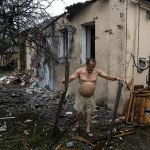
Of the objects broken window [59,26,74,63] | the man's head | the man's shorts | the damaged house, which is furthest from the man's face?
broken window [59,26,74,63]

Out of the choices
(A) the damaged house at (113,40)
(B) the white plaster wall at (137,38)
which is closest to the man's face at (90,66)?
(A) the damaged house at (113,40)

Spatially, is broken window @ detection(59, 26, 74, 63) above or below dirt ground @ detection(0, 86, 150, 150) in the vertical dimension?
above

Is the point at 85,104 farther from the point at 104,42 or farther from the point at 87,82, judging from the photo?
the point at 104,42

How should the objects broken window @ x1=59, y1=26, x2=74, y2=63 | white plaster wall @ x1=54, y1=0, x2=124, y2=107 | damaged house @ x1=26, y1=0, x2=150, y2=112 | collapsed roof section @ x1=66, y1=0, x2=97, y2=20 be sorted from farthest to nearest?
1. broken window @ x1=59, y1=26, x2=74, y2=63
2. collapsed roof section @ x1=66, y1=0, x2=97, y2=20
3. white plaster wall @ x1=54, y1=0, x2=124, y2=107
4. damaged house @ x1=26, y1=0, x2=150, y2=112

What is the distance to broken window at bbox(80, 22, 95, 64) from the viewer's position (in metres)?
11.4

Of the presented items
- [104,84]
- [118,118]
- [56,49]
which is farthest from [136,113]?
[56,49]

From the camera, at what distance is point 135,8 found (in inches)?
366

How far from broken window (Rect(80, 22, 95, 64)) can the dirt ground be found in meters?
2.48

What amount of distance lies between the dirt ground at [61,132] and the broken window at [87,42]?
2476 millimetres

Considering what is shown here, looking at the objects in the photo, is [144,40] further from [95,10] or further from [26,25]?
[26,25]

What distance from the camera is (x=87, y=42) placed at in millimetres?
11492

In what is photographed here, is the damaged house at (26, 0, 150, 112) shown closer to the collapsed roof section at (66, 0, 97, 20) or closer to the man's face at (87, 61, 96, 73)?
the collapsed roof section at (66, 0, 97, 20)

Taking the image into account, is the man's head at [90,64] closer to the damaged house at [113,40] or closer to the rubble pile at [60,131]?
the rubble pile at [60,131]

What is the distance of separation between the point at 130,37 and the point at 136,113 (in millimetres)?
2456
